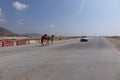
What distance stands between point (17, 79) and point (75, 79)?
2056 mm

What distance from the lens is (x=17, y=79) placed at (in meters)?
9.07

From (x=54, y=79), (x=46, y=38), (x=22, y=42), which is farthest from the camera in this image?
(x=22, y=42)

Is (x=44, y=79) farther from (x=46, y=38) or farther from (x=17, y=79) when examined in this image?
(x=46, y=38)

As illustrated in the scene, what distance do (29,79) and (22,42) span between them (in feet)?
149

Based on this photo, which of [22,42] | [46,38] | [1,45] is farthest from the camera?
[22,42]

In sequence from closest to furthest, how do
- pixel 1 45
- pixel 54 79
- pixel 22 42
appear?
pixel 54 79
pixel 1 45
pixel 22 42

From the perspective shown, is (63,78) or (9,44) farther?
(9,44)

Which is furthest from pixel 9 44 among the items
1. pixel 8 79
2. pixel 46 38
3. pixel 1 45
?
pixel 8 79

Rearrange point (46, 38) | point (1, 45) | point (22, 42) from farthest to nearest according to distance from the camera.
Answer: point (22, 42), point (46, 38), point (1, 45)

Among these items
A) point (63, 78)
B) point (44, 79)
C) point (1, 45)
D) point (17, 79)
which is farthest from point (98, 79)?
point (1, 45)

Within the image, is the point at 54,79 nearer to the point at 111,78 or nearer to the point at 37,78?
the point at 37,78

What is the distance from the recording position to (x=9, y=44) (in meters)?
46.0

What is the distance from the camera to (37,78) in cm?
926

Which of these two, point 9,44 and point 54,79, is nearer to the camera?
point 54,79
